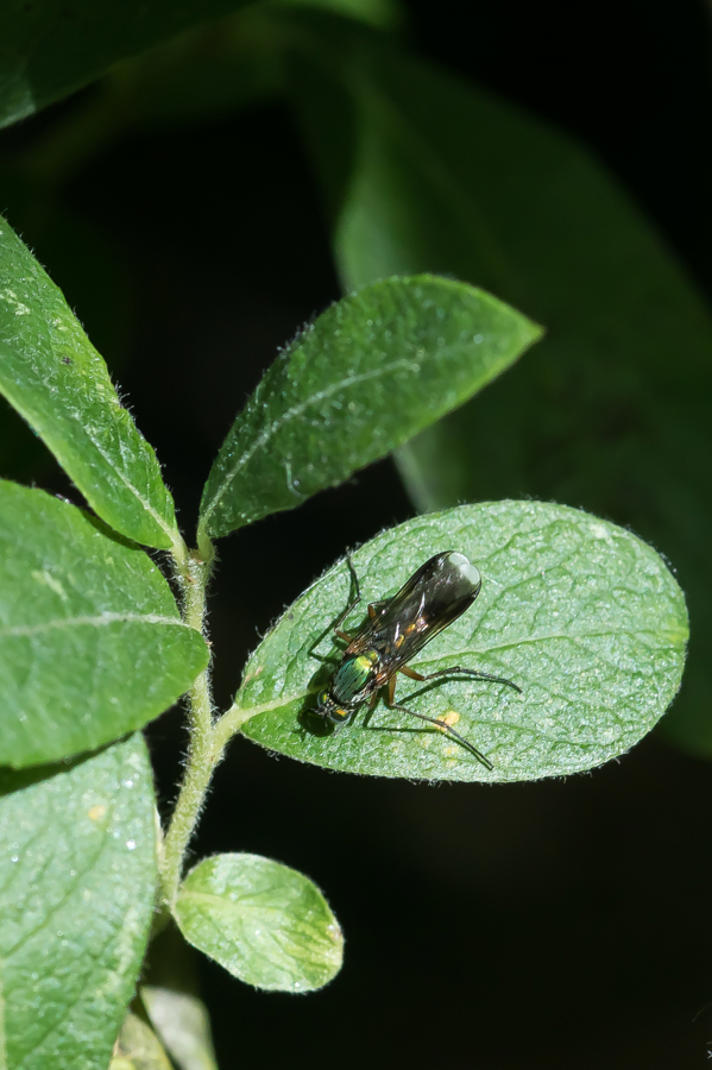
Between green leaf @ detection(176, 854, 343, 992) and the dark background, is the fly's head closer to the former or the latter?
green leaf @ detection(176, 854, 343, 992)

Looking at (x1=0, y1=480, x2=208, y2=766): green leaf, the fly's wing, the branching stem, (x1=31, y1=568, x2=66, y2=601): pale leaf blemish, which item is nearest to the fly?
the fly's wing

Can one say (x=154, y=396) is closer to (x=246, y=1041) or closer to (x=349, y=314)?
(x=246, y=1041)

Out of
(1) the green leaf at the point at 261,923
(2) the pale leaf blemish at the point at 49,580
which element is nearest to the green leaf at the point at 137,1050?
(1) the green leaf at the point at 261,923

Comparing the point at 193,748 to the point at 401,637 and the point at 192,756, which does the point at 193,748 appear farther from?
the point at 401,637

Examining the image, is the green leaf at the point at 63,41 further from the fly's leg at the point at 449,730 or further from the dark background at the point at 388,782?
the fly's leg at the point at 449,730

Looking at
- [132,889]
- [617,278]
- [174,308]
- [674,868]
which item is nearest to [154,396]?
[174,308]
